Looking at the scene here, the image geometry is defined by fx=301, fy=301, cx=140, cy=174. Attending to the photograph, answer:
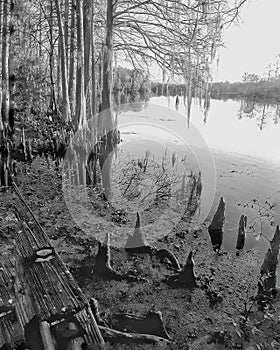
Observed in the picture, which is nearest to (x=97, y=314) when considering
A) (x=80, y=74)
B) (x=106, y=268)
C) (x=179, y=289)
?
(x=106, y=268)

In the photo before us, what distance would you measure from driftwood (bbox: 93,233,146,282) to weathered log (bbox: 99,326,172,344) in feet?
3.80

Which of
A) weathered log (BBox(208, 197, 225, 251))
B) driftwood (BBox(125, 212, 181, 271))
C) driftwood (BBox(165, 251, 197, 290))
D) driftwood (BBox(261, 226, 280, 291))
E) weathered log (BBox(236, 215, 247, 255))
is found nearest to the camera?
driftwood (BBox(165, 251, 197, 290))

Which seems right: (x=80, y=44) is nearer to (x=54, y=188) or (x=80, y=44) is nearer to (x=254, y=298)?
(x=54, y=188)

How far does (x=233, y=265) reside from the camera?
18.1 feet

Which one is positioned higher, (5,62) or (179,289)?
(5,62)

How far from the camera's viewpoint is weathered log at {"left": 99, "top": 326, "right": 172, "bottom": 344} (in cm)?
331

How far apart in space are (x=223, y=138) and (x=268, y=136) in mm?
3325

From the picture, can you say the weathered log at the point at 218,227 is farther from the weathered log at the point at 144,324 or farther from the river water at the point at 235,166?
the weathered log at the point at 144,324

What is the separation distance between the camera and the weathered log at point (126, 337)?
130 inches

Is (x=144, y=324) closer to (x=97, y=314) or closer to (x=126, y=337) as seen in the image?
(x=126, y=337)

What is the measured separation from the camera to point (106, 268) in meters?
4.60

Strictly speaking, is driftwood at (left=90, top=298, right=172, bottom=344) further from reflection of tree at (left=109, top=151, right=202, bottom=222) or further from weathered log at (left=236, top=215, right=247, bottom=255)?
reflection of tree at (left=109, top=151, right=202, bottom=222)

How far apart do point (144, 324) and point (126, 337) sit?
0.31 meters

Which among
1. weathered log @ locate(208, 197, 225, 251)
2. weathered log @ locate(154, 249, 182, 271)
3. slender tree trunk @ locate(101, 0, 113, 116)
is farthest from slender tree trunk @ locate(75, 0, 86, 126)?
weathered log @ locate(154, 249, 182, 271)
